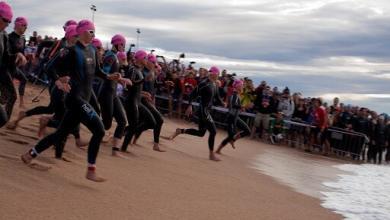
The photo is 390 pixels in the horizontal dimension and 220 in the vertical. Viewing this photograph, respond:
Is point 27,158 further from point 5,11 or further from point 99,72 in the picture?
point 5,11

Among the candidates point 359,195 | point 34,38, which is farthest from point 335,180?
point 34,38

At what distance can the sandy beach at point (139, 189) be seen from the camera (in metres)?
5.78

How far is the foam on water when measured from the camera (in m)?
9.03

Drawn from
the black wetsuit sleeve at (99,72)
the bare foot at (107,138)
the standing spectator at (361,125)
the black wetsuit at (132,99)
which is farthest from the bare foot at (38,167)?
the standing spectator at (361,125)

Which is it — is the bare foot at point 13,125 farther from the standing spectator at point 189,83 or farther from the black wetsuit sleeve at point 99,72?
the standing spectator at point 189,83

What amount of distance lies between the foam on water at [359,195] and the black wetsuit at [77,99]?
3.83 m

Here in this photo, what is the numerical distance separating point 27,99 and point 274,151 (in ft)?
23.7

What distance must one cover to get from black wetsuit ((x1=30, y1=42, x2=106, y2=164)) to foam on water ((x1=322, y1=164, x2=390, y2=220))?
12.6 ft

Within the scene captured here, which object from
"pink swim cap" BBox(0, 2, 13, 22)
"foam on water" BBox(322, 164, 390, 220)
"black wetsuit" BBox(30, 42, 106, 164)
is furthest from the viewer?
"foam on water" BBox(322, 164, 390, 220)

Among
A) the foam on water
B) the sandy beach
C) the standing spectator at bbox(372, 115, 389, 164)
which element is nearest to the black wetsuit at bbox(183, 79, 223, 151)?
the sandy beach

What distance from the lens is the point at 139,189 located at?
7.19 meters

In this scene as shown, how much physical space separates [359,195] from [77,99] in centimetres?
654

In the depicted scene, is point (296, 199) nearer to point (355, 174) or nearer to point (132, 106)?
point (132, 106)

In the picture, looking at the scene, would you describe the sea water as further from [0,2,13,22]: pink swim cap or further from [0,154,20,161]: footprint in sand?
[0,2,13,22]: pink swim cap
